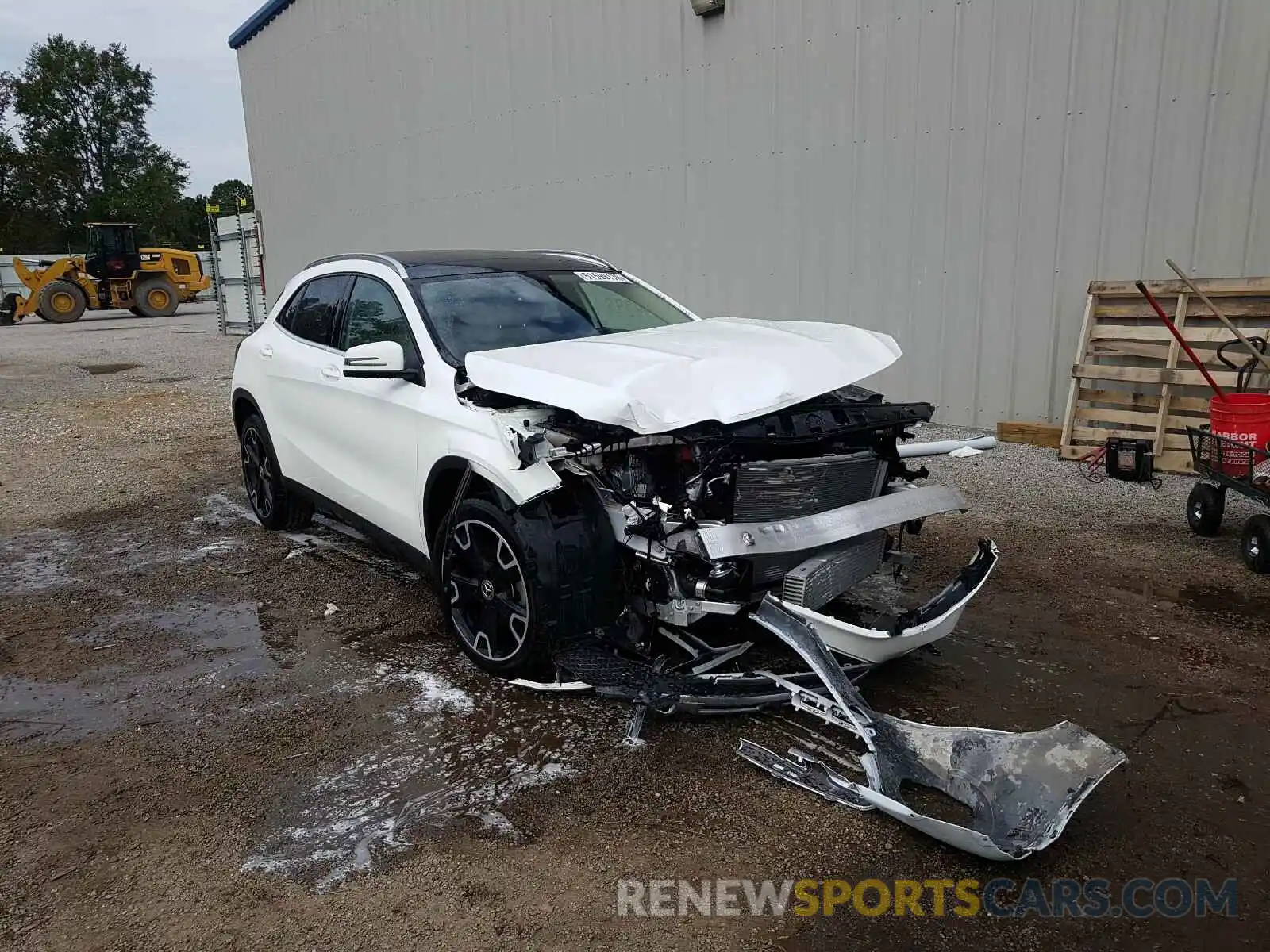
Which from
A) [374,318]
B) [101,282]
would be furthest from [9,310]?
[374,318]

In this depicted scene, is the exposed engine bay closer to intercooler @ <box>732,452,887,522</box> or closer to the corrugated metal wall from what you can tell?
intercooler @ <box>732,452,887,522</box>

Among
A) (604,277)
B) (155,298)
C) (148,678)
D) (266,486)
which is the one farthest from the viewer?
(155,298)

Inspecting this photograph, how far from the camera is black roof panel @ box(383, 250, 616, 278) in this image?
15.5ft

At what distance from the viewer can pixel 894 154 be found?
8.44 m

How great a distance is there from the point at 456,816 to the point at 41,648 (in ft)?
8.91

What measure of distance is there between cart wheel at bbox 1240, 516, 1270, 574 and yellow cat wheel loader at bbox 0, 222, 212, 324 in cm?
3099

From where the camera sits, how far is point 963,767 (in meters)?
2.95

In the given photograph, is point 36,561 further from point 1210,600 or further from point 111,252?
point 111,252

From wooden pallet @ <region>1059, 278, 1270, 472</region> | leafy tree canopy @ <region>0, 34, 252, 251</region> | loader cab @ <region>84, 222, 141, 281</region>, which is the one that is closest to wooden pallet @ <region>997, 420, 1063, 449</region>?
wooden pallet @ <region>1059, 278, 1270, 472</region>

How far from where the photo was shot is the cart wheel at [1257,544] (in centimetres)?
494

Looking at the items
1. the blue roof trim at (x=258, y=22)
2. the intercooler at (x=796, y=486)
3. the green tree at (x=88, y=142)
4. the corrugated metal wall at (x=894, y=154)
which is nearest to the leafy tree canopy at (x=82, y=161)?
the green tree at (x=88, y=142)

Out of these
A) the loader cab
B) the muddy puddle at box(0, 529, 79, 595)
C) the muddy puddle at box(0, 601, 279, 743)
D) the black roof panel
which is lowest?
the muddy puddle at box(0, 601, 279, 743)

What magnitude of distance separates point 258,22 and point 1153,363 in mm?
17854

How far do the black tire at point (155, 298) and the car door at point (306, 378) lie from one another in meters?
27.4
